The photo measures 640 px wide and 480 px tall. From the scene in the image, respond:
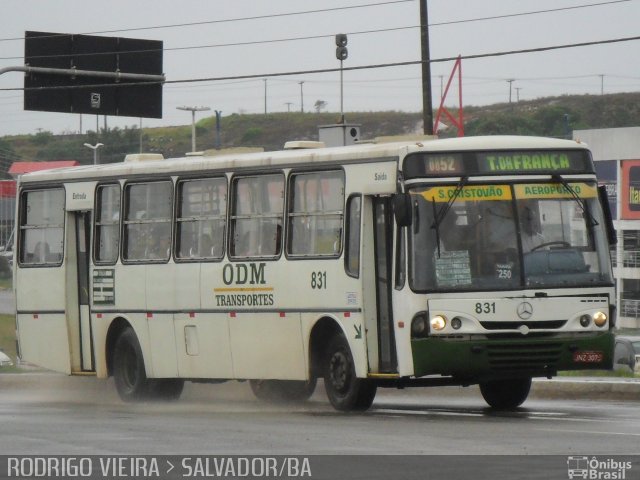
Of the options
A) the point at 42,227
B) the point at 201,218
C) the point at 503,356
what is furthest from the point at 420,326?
the point at 42,227

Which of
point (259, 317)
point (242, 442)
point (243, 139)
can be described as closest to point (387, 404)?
point (259, 317)

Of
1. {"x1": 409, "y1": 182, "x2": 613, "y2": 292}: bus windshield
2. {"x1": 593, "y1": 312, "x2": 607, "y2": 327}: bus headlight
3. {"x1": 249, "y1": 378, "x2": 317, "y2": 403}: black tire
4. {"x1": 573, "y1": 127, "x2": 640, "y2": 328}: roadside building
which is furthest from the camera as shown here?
{"x1": 573, "y1": 127, "x2": 640, "y2": 328}: roadside building

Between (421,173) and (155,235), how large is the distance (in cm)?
514

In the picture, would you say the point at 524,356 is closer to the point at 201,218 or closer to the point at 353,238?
the point at 353,238

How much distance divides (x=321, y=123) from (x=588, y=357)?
140307 mm

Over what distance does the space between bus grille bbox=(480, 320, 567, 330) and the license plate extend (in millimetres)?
355

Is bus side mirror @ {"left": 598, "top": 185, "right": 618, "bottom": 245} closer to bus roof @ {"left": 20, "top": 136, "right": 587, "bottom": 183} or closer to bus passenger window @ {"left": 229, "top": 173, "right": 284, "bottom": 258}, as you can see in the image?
bus roof @ {"left": 20, "top": 136, "right": 587, "bottom": 183}

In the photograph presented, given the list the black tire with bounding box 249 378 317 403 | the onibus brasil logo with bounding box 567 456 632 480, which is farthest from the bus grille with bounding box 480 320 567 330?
the onibus brasil logo with bounding box 567 456 632 480

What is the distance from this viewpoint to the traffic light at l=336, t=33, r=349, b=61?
1421 inches

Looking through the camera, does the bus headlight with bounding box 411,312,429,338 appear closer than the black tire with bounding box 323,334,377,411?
Yes

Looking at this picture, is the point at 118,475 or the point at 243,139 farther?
the point at 243,139

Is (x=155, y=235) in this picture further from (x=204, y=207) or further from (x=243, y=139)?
(x=243, y=139)

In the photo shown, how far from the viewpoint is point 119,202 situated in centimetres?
2212

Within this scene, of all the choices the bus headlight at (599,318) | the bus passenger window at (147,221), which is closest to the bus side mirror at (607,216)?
the bus headlight at (599,318)
